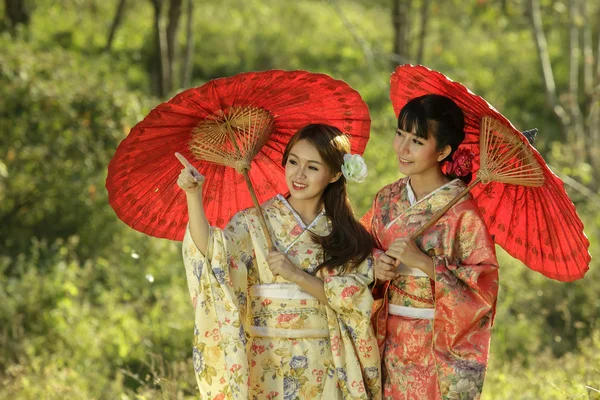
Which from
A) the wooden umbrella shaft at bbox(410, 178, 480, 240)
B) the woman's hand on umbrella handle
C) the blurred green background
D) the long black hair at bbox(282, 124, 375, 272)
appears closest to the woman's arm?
the woman's hand on umbrella handle

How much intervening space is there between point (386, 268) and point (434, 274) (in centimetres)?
18

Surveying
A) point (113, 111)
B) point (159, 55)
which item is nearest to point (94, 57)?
point (159, 55)

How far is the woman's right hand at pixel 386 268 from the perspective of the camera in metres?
3.48

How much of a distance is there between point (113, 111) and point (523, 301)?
4065mm

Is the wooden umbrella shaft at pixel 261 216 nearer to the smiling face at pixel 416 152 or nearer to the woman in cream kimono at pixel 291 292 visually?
the woman in cream kimono at pixel 291 292

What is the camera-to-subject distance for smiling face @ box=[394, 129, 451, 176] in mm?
3635

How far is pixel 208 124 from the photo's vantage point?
145 inches

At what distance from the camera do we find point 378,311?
3.70 meters

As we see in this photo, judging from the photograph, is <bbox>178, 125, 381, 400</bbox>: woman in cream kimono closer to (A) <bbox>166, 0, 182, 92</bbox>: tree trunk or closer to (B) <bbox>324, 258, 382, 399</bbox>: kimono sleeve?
(B) <bbox>324, 258, 382, 399</bbox>: kimono sleeve

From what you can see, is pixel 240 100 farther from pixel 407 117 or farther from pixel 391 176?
pixel 391 176

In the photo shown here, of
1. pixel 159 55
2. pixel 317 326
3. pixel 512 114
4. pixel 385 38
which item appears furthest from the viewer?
pixel 385 38

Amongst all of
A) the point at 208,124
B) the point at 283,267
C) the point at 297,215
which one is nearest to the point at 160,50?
the point at 208,124

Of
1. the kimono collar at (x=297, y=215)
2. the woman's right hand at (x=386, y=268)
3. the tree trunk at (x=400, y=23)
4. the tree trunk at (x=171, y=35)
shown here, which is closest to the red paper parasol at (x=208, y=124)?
the kimono collar at (x=297, y=215)

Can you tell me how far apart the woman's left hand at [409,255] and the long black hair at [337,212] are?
0.17m
